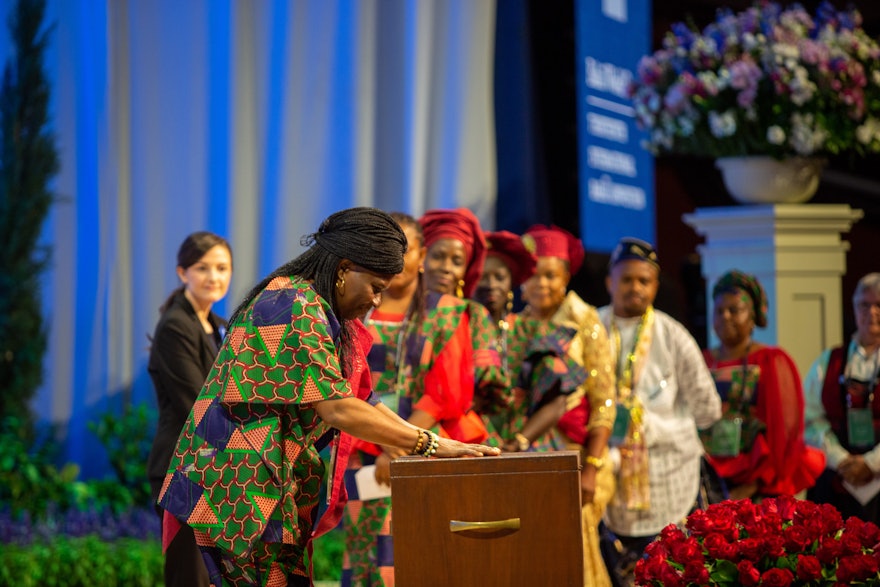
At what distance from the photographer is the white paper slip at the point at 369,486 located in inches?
173

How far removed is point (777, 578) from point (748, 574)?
0.06m

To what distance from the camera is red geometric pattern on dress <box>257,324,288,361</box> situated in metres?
2.98

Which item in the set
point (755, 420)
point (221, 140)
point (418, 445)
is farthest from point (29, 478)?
point (418, 445)

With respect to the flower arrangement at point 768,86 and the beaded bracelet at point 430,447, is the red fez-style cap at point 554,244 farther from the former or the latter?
the beaded bracelet at point 430,447

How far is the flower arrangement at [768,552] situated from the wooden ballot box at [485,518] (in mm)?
289

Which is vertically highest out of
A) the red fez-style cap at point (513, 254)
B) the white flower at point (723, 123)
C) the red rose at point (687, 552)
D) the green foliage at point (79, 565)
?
the white flower at point (723, 123)

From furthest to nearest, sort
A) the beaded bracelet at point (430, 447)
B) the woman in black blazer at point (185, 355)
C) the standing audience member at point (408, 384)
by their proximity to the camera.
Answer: the woman in black blazer at point (185, 355) → the standing audience member at point (408, 384) → the beaded bracelet at point (430, 447)

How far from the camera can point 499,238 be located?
17.3 feet

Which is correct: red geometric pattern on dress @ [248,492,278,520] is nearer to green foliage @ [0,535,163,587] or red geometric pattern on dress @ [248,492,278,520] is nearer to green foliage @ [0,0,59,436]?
green foliage @ [0,535,163,587]

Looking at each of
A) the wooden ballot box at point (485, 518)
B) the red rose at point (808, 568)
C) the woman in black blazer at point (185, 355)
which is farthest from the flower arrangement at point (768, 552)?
the woman in black blazer at point (185, 355)

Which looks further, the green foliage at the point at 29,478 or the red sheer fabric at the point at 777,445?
the green foliage at the point at 29,478

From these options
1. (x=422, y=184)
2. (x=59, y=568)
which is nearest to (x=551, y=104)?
(x=422, y=184)

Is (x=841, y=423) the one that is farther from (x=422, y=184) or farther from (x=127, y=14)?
(x=127, y=14)

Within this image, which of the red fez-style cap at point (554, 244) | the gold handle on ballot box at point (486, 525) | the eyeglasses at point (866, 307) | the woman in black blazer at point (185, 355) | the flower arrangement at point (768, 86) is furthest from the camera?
the flower arrangement at point (768, 86)
